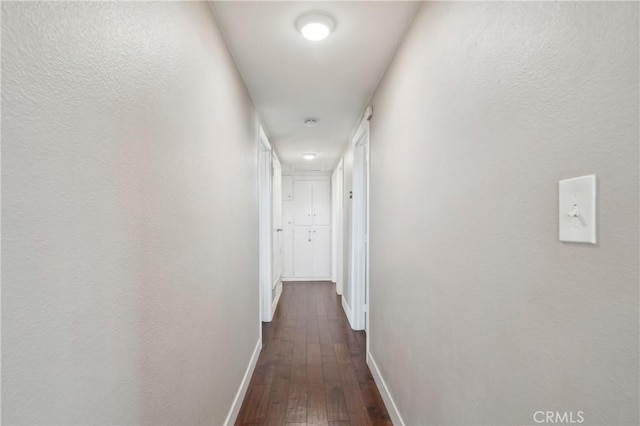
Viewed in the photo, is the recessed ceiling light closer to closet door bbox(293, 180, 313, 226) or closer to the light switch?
closet door bbox(293, 180, 313, 226)

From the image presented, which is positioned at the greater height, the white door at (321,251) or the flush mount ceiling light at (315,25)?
the flush mount ceiling light at (315,25)

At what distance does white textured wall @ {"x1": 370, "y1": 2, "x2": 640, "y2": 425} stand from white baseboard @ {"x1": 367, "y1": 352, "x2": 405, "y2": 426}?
0.33m

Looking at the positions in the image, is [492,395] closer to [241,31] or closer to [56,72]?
[56,72]

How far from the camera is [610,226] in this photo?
568mm

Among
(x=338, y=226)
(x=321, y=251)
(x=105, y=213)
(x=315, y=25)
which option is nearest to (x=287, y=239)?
(x=321, y=251)

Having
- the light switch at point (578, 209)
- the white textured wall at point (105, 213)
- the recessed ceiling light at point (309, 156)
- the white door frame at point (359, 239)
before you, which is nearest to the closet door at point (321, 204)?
the recessed ceiling light at point (309, 156)

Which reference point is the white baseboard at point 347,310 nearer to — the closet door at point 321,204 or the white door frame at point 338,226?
the white door frame at point 338,226

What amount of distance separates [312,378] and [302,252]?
3691 millimetres

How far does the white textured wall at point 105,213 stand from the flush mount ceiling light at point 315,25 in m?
0.45

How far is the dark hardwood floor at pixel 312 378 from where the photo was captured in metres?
1.98

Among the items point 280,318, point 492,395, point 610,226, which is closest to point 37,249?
point 610,226

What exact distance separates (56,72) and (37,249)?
32 centimetres

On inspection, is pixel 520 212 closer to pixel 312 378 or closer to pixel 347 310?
pixel 312 378

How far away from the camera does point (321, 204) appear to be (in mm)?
6082
